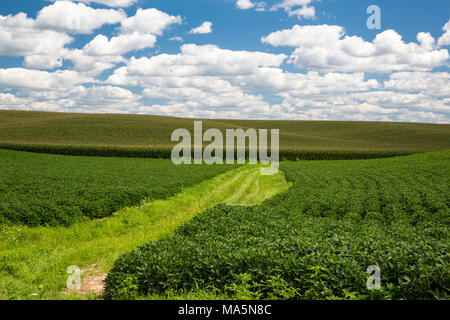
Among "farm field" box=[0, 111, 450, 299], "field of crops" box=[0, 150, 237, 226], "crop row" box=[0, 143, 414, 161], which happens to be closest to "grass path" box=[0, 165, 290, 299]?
"farm field" box=[0, 111, 450, 299]

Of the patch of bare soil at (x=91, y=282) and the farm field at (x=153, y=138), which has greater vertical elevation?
the farm field at (x=153, y=138)

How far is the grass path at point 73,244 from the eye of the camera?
9.44m

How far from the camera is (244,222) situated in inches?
488

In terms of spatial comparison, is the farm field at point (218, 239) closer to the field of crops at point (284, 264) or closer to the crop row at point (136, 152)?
the field of crops at point (284, 264)

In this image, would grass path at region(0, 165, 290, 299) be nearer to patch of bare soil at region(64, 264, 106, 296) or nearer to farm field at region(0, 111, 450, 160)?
patch of bare soil at region(64, 264, 106, 296)

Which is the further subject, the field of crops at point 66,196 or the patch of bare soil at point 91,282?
the field of crops at point 66,196

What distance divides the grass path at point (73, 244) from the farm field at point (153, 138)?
4547 cm

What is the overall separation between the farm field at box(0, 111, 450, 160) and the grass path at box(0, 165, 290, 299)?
4547 cm

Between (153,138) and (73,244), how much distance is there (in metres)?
67.6

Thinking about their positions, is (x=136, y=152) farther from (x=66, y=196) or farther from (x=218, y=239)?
(x=218, y=239)

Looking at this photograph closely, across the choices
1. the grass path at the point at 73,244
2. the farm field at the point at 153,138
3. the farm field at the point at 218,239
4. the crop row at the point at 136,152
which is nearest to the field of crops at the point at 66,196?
the farm field at the point at 218,239

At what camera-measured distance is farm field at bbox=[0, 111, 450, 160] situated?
65.7m
